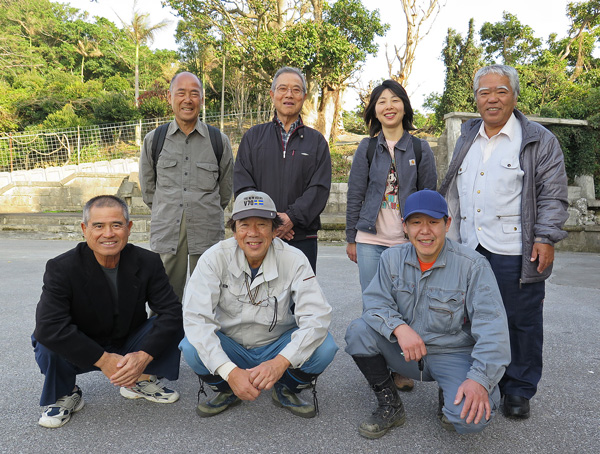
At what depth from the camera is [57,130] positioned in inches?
647

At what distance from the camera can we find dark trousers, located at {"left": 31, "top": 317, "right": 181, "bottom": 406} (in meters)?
2.42

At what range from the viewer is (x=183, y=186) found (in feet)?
11.3

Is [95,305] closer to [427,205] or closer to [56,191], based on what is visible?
[427,205]

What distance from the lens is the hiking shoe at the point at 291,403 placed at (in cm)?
256

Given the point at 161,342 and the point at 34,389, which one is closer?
the point at 161,342

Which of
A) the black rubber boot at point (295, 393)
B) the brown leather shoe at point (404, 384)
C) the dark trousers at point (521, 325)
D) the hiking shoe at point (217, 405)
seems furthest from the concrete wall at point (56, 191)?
the dark trousers at point (521, 325)

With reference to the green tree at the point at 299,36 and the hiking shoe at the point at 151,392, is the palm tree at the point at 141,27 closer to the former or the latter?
the green tree at the point at 299,36

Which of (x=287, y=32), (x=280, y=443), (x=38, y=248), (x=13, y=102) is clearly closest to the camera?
(x=280, y=443)

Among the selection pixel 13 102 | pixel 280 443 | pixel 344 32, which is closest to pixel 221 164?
pixel 280 443

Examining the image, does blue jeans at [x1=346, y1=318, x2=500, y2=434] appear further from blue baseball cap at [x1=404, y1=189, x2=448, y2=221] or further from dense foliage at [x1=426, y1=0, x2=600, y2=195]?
dense foliage at [x1=426, y1=0, x2=600, y2=195]

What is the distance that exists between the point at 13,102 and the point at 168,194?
71.9 feet

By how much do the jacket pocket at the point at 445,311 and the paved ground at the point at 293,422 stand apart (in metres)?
0.55

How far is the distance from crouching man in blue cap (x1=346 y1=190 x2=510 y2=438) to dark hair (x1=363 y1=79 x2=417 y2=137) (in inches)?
35.4

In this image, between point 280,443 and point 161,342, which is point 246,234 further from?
point 280,443
